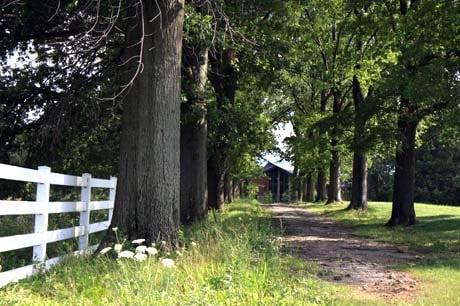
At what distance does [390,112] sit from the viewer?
22781 mm

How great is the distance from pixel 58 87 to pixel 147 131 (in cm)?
786

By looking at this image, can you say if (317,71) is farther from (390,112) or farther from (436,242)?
(436,242)

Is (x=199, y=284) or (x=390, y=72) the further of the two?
(x=390, y=72)

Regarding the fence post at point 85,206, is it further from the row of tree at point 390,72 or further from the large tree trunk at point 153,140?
the row of tree at point 390,72

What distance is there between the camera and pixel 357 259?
521 inches

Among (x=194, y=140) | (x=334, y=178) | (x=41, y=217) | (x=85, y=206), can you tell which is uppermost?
(x=194, y=140)

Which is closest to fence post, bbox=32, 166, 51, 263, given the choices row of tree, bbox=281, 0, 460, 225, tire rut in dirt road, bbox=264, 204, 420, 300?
tire rut in dirt road, bbox=264, 204, 420, 300

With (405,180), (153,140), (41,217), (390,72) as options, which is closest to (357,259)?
(153,140)

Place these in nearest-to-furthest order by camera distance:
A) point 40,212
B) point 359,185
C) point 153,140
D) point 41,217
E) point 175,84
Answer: point 40,212
point 41,217
point 153,140
point 175,84
point 359,185

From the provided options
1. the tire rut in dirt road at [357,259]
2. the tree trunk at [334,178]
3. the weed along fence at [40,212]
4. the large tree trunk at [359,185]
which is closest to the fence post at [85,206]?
the weed along fence at [40,212]

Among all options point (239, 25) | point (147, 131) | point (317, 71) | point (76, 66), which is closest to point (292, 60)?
point (239, 25)

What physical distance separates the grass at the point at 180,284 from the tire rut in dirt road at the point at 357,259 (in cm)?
111

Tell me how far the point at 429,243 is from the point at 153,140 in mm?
10880

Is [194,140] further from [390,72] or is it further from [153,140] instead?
[153,140]
